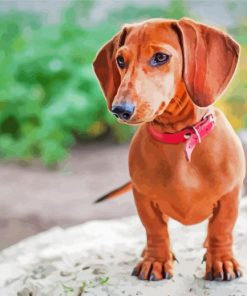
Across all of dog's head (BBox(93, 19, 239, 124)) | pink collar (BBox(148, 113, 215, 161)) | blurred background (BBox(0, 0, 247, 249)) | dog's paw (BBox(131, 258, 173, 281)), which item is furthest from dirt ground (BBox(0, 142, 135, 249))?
dog's head (BBox(93, 19, 239, 124))

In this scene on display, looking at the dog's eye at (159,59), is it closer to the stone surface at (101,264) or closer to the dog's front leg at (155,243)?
the dog's front leg at (155,243)

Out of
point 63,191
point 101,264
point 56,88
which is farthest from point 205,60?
point 56,88

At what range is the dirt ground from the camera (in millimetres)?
2568

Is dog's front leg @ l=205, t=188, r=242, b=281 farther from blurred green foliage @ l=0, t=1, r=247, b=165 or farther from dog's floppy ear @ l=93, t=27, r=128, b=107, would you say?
blurred green foliage @ l=0, t=1, r=247, b=165

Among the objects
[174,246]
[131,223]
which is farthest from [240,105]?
[174,246]

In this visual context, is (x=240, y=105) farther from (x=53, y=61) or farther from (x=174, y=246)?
(x=174, y=246)

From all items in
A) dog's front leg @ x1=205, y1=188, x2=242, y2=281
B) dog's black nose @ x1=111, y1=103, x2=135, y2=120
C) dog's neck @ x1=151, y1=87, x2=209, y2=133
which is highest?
dog's black nose @ x1=111, y1=103, x2=135, y2=120

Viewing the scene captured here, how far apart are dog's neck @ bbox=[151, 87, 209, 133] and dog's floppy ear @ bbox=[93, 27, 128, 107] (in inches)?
3.4

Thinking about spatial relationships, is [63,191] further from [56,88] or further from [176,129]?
[176,129]

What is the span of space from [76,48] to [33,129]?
41cm

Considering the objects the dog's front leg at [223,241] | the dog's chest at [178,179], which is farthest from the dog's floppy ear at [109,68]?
the dog's front leg at [223,241]

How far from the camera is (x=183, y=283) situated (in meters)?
1.25

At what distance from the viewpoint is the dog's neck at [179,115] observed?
1.12 m

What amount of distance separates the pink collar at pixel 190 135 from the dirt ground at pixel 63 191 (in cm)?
141
